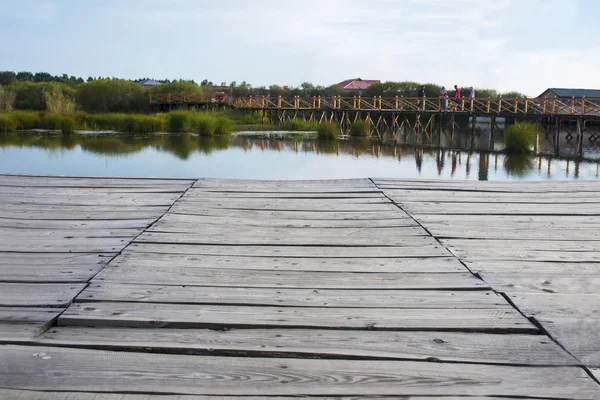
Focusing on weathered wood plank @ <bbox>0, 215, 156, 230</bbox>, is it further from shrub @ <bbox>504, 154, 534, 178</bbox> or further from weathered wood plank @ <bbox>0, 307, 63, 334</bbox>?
shrub @ <bbox>504, 154, 534, 178</bbox>

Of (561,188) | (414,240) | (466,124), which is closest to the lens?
(414,240)

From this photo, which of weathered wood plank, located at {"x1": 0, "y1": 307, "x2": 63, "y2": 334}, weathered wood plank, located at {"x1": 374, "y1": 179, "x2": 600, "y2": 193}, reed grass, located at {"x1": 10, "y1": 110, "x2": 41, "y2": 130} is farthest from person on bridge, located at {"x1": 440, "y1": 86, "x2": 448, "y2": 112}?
weathered wood plank, located at {"x1": 0, "y1": 307, "x2": 63, "y2": 334}

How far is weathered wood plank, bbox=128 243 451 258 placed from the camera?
6.29 feet

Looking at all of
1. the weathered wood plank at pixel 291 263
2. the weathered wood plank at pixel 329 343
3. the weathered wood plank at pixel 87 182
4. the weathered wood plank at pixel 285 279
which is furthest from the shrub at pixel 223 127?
the weathered wood plank at pixel 329 343

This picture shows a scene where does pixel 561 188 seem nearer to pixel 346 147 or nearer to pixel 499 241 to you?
Result: pixel 499 241

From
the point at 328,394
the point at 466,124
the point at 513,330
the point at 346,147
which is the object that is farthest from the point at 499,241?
the point at 466,124

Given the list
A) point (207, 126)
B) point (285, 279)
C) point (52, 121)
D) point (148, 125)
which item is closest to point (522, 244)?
point (285, 279)

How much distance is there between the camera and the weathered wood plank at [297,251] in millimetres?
1917

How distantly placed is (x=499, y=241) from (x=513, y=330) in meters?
0.88

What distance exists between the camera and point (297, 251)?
6.45ft

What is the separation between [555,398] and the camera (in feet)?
3.35

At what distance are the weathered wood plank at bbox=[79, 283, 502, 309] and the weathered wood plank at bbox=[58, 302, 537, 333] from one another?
0.03 metres

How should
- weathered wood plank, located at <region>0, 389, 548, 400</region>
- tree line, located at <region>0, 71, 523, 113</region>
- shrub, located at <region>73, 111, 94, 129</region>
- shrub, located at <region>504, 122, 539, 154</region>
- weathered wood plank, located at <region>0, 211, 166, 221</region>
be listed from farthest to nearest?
tree line, located at <region>0, 71, 523, 113</region>
shrub, located at <region>73, 111, 94, 129</region>
shrub, located at <region>504, 122, 539, 154</region>
weathered wood plank, located at <region>0, 211, 166, 221</region>
weathered wood plank, located at <region>0, 389, 548, 400</region>

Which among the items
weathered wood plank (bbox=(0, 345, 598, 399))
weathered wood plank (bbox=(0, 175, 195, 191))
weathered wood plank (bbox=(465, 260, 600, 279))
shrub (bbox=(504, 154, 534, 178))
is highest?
weathered wood plank (bbox=(0, 175, 195, 191))
